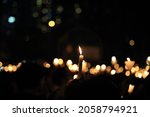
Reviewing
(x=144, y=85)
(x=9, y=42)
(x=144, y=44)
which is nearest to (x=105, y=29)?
(x=144, y=44)

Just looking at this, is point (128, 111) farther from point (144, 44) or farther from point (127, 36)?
point (127, 36)

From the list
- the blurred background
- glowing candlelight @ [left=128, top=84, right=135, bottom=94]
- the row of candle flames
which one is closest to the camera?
glowing candlelight @ [left=128, top=84, right=135, bottom=94]

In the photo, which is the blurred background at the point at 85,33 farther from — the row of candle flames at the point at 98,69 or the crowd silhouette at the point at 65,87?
the crowd silhouette at the point at 65,87

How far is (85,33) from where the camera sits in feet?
83.9

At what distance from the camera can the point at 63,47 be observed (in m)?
27.2

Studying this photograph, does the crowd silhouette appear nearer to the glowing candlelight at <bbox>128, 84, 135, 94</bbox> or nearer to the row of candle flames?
the glowing candlelight at <bbox>128, 84, 135, 94</bbox>

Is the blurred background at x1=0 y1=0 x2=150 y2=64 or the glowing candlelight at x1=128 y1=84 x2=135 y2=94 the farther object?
the blurred background at x1=0 y1=0 x2=150 y2=64

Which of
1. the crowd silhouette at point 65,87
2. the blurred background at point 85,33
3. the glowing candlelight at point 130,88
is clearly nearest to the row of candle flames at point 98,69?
the glowing candlelight at point 130,88

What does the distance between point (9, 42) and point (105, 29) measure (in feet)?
23.9

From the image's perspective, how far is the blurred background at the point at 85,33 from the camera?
A: 22.2 metres

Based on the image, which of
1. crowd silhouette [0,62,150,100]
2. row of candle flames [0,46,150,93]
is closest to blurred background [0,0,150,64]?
row of candle flames [0,46,150,93]

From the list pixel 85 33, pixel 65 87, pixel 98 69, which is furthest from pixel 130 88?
pixel 85 33

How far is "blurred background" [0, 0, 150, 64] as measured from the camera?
22.2 m

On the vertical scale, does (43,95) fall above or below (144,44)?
above
